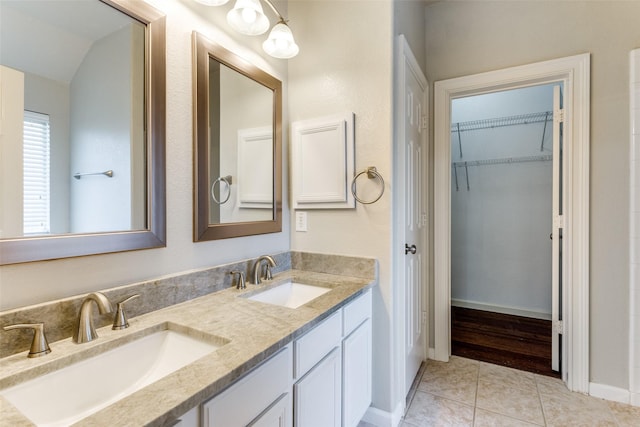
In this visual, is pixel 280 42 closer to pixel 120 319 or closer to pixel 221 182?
pixel 221 182

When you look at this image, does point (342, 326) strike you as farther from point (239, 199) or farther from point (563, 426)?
point (563, 426)

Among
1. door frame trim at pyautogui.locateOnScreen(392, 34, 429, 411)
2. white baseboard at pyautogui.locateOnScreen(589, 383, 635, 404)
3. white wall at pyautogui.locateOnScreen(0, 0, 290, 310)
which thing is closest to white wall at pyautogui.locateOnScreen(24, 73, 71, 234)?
white wall at pyautogui.locateOnScreen(0, 0, 290, 310)

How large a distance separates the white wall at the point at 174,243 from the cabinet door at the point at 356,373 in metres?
0.66

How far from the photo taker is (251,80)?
1537 millimetres

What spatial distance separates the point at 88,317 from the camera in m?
0.84

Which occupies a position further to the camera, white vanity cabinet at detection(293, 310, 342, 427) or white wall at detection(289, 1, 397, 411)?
white wall at detection(289, 1, 397, 411)

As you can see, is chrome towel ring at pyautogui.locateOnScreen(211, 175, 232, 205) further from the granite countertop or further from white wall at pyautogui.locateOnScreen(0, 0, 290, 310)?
the granite countertop

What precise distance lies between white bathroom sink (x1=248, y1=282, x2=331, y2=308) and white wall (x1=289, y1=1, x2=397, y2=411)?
26 cm

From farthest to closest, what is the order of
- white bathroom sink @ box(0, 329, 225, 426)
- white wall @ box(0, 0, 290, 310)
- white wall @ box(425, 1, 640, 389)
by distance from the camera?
white wall @ box(425, 1, 640, 389), white wall @ box(0, 0, 290, 310), white bathroom sink @ box(0, 329, 225, 426)

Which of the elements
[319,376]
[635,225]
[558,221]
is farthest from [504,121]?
[319,376]

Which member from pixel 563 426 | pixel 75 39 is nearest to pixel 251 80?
pixel 75 39

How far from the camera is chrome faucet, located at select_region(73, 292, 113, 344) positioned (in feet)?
2.71

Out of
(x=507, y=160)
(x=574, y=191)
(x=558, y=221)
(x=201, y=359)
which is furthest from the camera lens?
(x=507, y=160)

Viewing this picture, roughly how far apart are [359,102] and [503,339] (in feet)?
8.04
